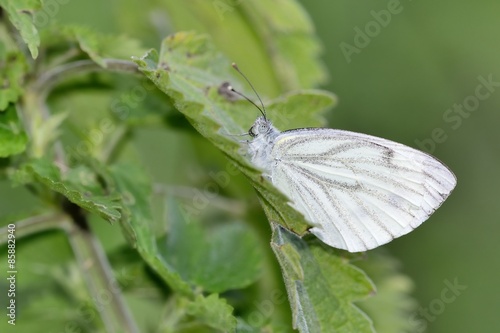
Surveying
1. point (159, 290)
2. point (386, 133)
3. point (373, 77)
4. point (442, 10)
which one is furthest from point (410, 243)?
point (159, 290)

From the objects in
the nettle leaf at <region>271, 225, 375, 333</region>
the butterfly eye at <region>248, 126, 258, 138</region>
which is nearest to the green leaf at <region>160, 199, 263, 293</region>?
the nettle leaf at <region>271, 225, 375, 333</region>

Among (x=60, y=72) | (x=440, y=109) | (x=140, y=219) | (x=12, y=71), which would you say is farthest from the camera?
(x=440, y=109)

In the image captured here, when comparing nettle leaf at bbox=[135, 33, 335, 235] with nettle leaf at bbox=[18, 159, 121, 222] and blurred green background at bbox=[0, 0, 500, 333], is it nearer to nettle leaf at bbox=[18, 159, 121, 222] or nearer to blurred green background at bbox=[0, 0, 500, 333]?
nettle leaf at bbox=[18, 159, 121, 222]

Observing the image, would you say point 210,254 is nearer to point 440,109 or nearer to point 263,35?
point 263,35

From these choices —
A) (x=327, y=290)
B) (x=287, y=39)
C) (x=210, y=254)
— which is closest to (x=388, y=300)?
(x=210, y=254)

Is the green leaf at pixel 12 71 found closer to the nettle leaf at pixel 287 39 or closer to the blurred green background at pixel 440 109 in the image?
the nettle leaf at pixel 287 39

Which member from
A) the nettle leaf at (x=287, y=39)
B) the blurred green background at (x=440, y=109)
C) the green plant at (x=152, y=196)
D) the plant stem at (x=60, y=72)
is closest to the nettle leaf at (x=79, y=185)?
the green plant at (x=152, y=196)

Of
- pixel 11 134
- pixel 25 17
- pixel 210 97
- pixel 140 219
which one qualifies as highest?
pixel 25 17
